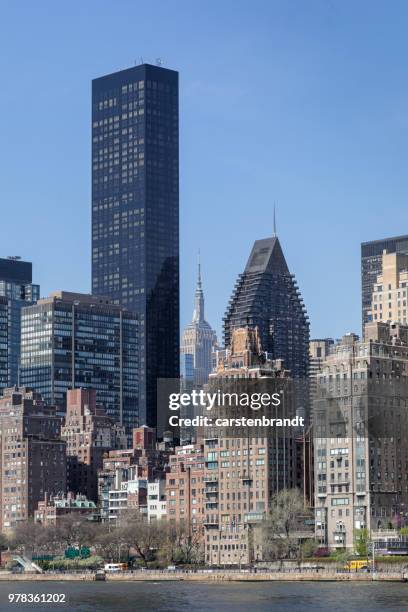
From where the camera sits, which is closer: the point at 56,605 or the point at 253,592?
the point at 56,605

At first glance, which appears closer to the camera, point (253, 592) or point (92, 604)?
point (92, 604)

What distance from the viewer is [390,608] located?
16700 centimetres

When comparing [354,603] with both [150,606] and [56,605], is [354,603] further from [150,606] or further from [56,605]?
[56,605]

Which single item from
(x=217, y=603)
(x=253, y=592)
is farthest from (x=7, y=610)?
(x=253, y=592)

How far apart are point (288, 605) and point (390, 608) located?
13.3 meters

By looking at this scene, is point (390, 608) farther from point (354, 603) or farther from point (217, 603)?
point (217, 603)

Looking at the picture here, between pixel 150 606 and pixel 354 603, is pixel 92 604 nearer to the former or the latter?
pixel 150 606

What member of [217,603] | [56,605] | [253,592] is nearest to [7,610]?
[56,605]

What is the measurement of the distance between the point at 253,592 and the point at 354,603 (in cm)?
2656

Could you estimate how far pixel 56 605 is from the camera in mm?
182375

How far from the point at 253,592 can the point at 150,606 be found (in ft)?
78.0

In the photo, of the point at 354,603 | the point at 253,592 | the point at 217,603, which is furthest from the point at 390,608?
the point at 253,592

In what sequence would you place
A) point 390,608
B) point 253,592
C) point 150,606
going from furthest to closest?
point 253,592, point 150,606, point 390,608

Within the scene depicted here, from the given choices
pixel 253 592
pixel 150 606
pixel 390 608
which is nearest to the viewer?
pixel 390 608
